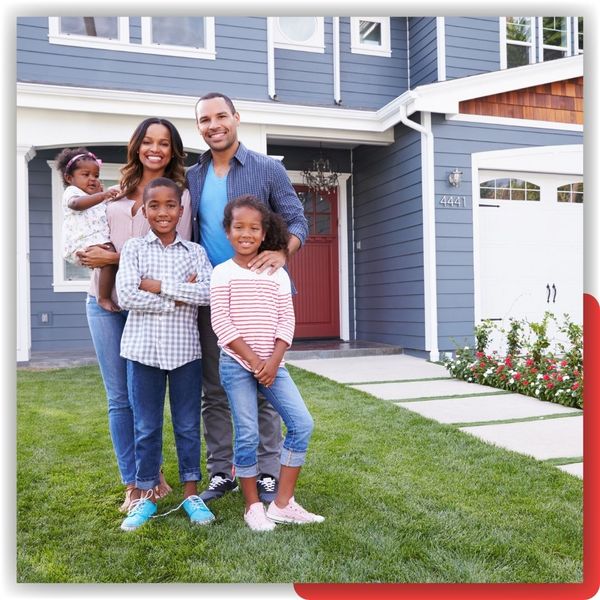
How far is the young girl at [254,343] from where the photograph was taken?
161 cm

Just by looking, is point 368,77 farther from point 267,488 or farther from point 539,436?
point 267,488

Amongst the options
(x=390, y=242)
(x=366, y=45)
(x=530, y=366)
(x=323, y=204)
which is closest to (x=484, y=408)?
(x=530, y=366)

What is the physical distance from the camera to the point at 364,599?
133 centimetres

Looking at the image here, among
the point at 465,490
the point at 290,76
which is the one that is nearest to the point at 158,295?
the point at 465,490

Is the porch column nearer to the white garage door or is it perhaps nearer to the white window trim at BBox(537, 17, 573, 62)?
the white window trim at BBox(537, 17, 573, 62)

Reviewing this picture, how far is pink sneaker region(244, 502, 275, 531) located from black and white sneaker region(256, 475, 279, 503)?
7.6 inches

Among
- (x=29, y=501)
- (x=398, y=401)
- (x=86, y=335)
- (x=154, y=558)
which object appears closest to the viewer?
(x=154, y=558)

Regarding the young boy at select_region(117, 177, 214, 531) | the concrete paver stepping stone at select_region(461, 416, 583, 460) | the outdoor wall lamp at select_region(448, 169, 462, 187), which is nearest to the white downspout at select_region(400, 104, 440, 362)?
the outdoor wall lamp at select_region(448, 169, 462, 187)

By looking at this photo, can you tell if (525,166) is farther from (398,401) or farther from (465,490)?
(465,490)

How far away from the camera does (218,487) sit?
1920 mm

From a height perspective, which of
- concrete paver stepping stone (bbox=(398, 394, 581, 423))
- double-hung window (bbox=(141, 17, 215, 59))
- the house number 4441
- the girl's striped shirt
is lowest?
concrete paver stepping stone (bbox=(398, 394, 581, 423))

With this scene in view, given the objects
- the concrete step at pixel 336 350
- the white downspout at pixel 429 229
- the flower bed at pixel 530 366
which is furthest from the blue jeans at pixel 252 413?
the white downspout at pixel 429 229

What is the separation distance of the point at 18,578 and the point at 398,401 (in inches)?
86.3

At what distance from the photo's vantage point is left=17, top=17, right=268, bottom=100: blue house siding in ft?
14.1
